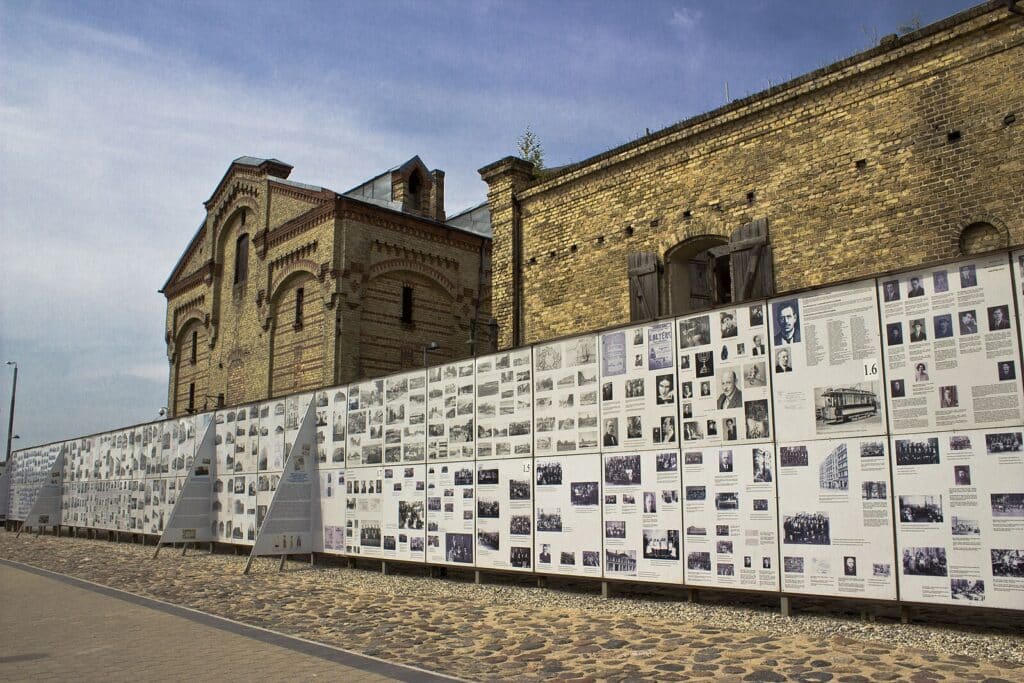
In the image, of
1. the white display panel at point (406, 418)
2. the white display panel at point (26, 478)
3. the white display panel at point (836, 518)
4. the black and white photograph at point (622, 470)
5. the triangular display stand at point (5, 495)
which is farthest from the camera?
the triangular display stand at point (5, 495)

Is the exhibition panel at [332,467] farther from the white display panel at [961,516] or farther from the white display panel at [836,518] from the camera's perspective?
the white display panel at [961,516]

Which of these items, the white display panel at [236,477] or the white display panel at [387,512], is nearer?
the white display panel at [387,512]

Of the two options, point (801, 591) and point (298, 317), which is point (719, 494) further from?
point (298, 317)

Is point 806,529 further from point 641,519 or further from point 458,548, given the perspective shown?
point 458,548

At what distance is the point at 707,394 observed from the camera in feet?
30.2

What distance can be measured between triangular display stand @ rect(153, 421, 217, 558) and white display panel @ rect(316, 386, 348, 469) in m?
4.68

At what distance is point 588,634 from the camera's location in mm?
8023

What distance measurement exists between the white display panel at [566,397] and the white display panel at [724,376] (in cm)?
141

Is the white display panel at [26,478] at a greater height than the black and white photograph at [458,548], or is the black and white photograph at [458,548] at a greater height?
the white display panel at [26,478]

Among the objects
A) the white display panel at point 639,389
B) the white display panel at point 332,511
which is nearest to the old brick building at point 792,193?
the white display panel at point 639,389

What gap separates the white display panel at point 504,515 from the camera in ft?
36.8

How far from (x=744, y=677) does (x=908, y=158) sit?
26.6 ft

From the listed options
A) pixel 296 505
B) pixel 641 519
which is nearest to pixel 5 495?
pixel 296 505

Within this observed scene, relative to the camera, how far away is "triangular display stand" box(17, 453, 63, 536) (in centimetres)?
2794
